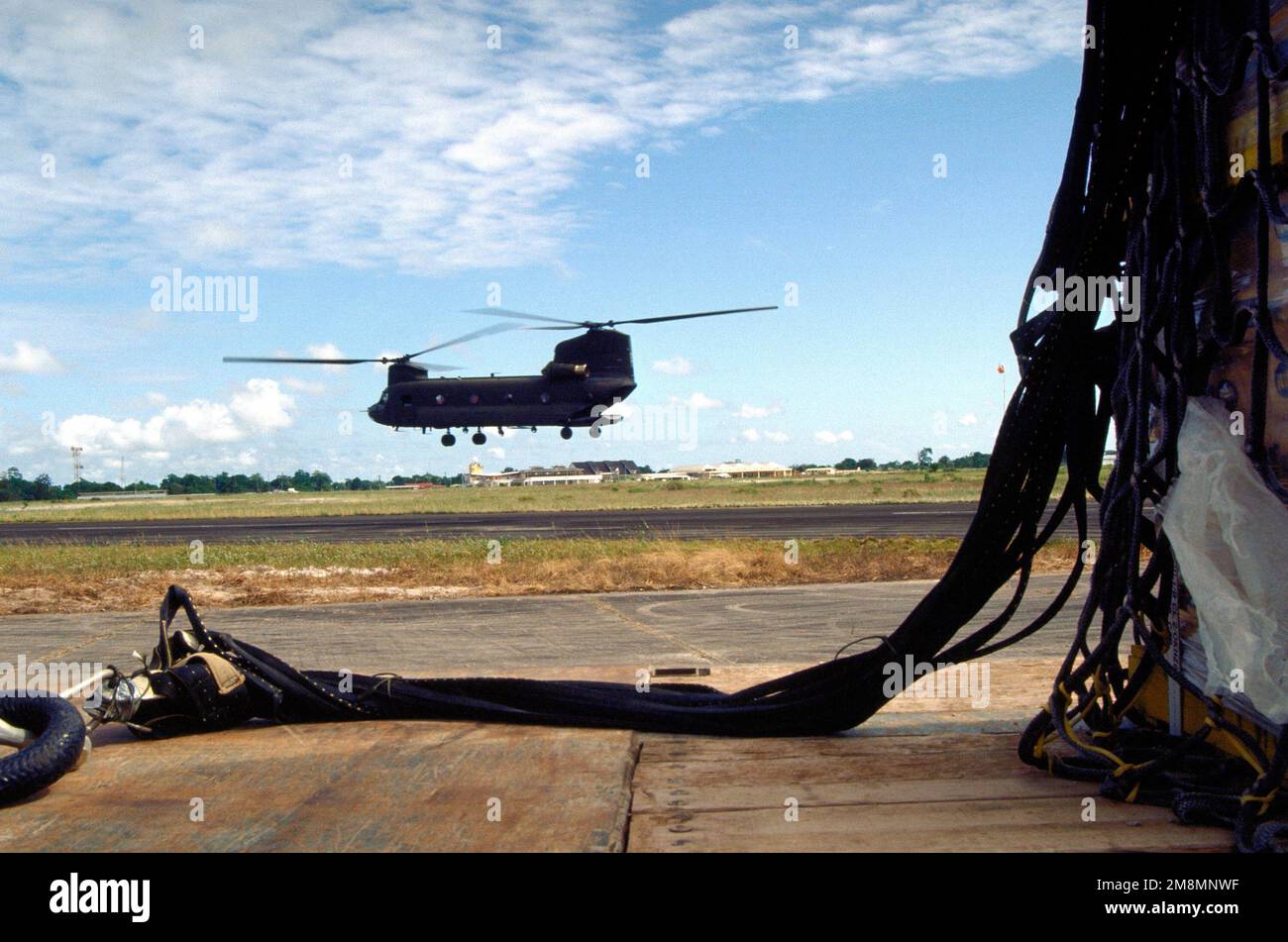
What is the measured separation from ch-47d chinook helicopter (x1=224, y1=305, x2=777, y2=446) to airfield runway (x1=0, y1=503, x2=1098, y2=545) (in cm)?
403

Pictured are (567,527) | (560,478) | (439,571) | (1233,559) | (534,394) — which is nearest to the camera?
(1233,559)

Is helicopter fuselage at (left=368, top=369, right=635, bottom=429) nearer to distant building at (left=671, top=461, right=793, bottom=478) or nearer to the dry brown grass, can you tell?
the dry brown grass

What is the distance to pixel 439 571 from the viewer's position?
20.0 m

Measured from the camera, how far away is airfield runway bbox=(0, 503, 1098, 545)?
3331cm

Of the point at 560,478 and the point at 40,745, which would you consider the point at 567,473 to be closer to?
the point at 560,478

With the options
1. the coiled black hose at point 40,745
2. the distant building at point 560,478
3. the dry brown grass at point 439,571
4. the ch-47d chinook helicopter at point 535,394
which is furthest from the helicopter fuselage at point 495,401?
the distant building at point 560,478

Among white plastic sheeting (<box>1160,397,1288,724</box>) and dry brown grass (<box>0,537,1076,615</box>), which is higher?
white plastic sheeting (<box>1160,397,1288,724</box>)

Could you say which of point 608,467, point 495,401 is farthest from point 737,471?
point 495,401

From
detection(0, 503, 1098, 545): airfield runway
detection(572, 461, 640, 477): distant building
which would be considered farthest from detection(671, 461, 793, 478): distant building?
detection(0, 503, 1098, 545): airfield runway

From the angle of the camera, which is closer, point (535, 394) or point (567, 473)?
point (535, 394)

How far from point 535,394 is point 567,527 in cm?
519

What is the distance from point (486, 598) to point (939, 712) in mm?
11486
